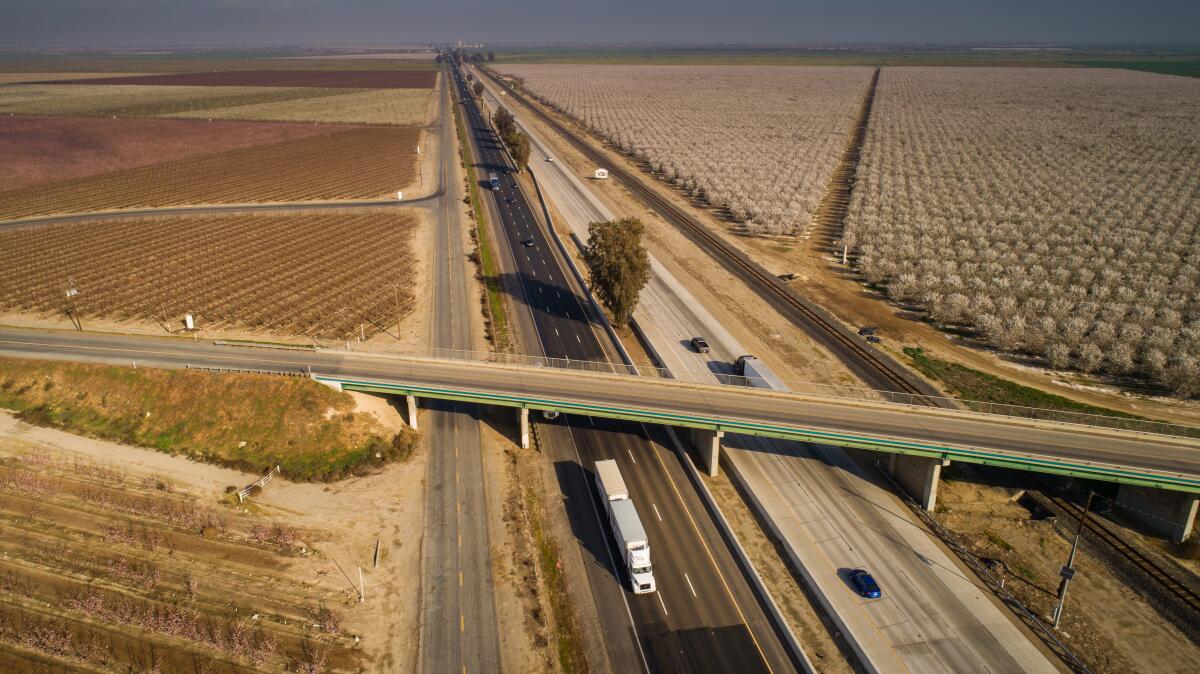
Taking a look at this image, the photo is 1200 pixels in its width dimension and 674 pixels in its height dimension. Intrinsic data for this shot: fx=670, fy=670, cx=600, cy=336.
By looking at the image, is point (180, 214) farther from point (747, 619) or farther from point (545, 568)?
point (747, 619)

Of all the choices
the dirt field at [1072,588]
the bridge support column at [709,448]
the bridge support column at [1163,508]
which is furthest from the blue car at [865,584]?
the bridge support column at [1163,508]

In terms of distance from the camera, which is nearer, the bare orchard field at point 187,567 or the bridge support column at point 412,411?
the bare orchard field at point 187,567

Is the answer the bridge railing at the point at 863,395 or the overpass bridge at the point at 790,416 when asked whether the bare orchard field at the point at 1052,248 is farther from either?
the overpass bridge at the point at 790,416

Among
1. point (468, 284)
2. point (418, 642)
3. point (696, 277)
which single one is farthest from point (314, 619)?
point (696, 277)

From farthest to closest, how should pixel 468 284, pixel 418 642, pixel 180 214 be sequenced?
1. pixel 180 214
2. pixel 468 284
3. pixel 418 642

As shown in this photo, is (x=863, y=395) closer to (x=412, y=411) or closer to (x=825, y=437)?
(x=825, y=437)

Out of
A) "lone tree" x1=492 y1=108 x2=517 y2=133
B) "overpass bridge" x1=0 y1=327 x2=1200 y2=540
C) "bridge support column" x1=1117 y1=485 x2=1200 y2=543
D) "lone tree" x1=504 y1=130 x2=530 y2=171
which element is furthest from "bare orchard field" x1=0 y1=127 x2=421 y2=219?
"bridge support column" x1=1117 y1=485 x2=1200 y2=543

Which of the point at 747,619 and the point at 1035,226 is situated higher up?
the point at 1035,226
